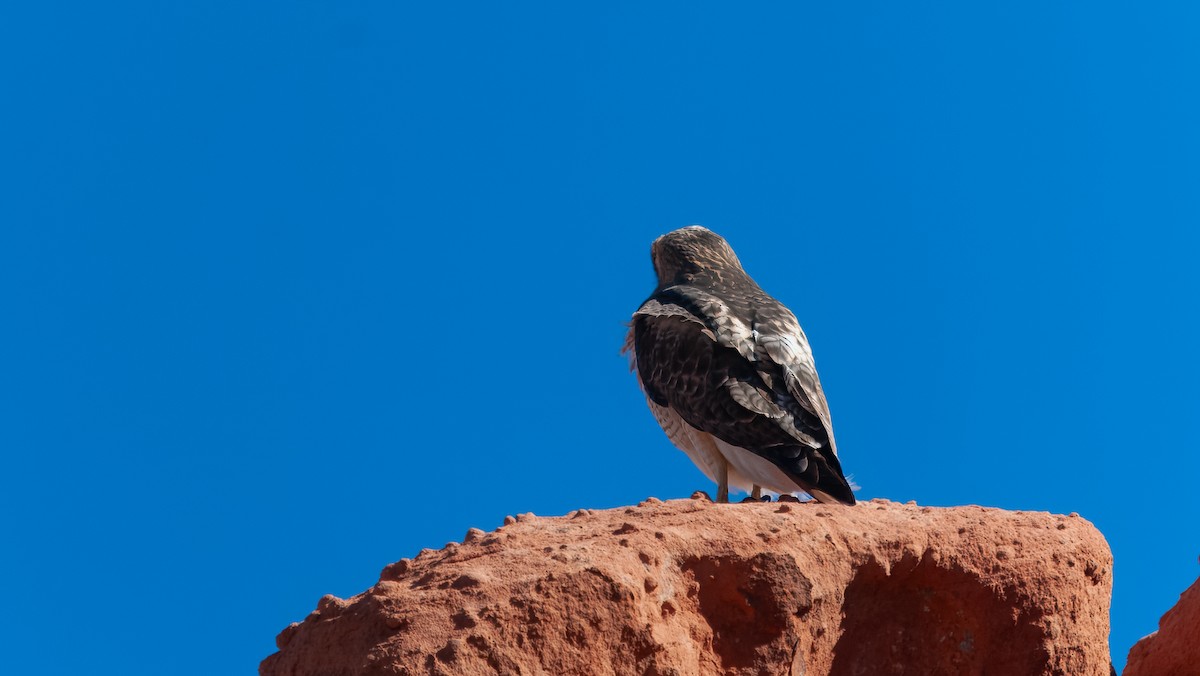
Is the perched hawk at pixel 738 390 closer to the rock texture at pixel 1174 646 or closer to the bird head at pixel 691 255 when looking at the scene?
the bird head at pixel 691 255

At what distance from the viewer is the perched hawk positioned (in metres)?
7.29

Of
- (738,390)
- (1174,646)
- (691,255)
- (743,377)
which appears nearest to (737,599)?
(738,390)

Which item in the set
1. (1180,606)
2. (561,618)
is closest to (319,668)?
(561,618)

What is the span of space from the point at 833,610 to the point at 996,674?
0.93 m

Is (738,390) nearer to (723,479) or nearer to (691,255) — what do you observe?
(723,479)

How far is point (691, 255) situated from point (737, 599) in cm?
483

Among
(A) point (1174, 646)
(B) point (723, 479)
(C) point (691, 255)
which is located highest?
(C) point (691, 255)

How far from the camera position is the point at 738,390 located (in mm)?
7586

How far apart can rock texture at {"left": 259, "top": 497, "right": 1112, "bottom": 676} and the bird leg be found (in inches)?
67.3

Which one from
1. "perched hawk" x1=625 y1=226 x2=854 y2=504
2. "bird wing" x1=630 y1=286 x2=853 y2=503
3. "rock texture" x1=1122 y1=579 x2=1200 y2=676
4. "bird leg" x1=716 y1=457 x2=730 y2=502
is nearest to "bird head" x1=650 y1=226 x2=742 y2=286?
"perched hawk" x1=625 y1=226 x2=854 y2=504

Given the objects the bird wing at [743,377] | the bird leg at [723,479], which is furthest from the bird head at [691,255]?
the bird leg at [723,479]

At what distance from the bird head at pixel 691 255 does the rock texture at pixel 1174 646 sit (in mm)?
3583

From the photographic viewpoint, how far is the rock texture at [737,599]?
4477mm

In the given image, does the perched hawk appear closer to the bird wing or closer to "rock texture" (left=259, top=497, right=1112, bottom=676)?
the bird wing
